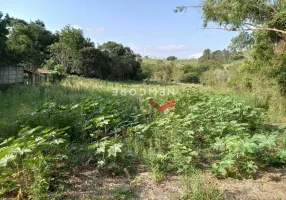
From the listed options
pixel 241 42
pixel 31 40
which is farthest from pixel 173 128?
pixel 31 40

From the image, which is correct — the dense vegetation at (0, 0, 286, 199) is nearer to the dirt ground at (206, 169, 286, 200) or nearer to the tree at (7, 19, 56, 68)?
the dirt ground at (206, 169, 286, 200)

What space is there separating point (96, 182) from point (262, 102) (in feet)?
20.9

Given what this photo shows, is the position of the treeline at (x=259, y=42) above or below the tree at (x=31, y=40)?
below

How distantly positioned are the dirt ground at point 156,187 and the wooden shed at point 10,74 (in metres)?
13.4

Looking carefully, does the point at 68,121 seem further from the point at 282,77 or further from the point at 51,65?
the point at 51,65

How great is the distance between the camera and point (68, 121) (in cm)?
338

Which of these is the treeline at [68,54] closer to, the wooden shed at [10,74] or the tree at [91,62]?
the tree at [91,62]

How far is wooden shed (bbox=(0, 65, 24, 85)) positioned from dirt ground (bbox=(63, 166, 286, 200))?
1345 centimetres

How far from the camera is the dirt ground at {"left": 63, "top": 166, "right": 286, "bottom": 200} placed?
1.88 meters

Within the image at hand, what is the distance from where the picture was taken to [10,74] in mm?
13883

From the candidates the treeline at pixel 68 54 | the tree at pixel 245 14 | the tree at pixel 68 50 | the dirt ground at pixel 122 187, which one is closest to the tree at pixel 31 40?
the treeline at pixel 68 54

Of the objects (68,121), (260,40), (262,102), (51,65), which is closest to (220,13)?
(260,40)

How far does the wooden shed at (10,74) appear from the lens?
13173 millimetres

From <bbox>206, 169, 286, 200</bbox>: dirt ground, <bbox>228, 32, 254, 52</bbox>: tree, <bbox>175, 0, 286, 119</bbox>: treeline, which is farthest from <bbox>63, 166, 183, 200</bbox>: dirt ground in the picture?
<bbox>228, 32, 254, 52</bbox>: tree
